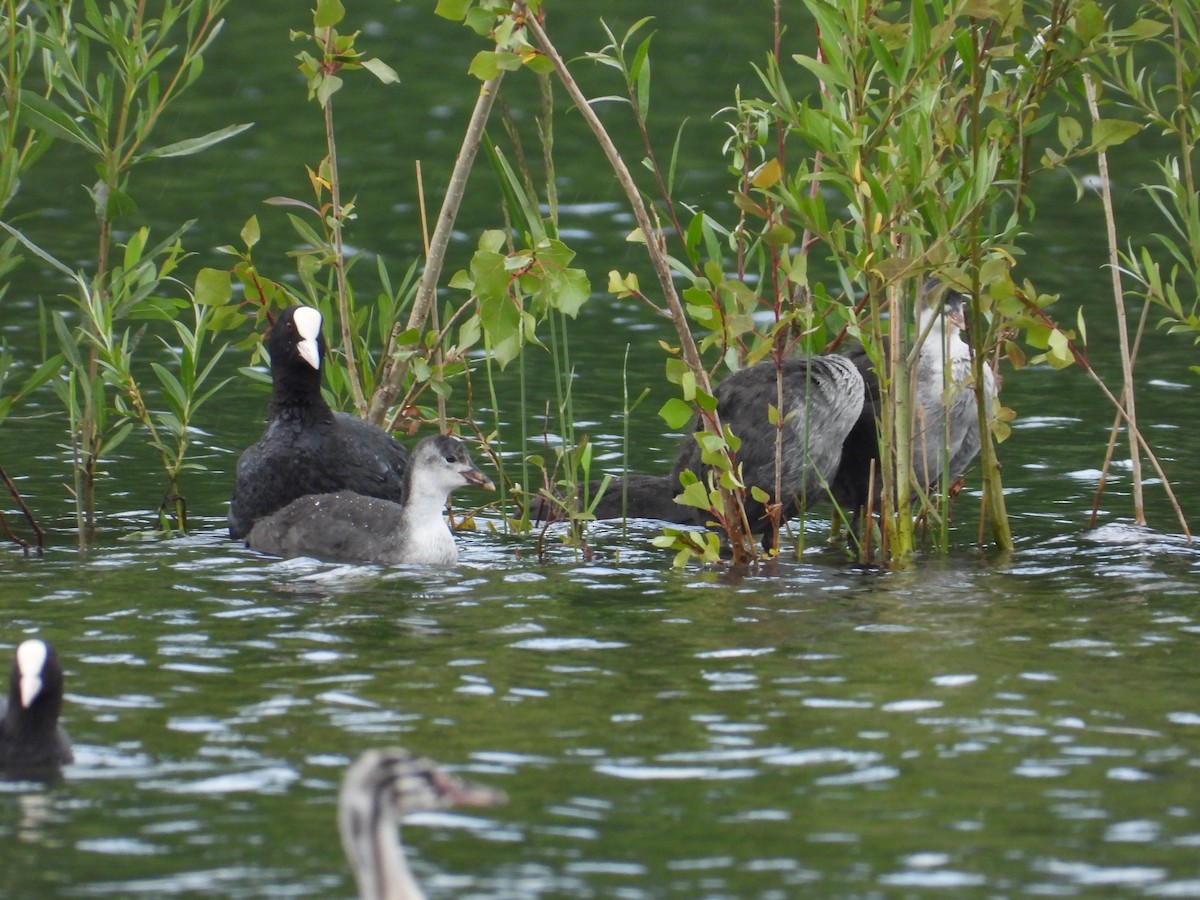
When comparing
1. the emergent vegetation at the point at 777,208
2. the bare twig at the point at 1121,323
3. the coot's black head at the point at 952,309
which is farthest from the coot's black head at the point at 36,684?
the bare twig at the point at 1121,323

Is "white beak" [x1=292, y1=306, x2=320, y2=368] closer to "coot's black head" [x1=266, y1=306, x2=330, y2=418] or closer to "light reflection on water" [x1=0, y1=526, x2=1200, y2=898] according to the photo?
"coot's black head" [x1=266, y1=306, x2=330, y2=418]

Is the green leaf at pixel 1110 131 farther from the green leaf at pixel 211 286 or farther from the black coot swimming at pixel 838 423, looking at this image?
the green leaf at pixel 211 286

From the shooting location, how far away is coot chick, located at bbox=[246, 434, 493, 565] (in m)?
9.63

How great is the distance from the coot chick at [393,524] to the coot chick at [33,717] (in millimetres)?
3354

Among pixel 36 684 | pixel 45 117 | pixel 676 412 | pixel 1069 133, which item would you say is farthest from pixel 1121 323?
pixel 36 684

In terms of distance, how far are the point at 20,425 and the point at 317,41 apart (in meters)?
4.18

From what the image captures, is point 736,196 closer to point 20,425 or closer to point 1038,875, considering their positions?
point 1038,875

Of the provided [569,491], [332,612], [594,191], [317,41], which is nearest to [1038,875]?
[332,612]

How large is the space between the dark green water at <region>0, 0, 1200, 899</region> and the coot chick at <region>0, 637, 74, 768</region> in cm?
12

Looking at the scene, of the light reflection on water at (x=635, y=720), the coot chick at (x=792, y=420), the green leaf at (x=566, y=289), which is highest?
the green leaf at (x=566, y=289)

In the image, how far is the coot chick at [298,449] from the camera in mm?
10469

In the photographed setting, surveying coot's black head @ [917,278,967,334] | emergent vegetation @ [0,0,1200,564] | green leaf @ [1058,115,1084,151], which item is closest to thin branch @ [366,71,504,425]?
emergent vegetation @ [0,0,1200,564]

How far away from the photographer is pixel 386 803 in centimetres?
471

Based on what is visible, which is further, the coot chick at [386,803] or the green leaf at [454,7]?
the green leaf at [454,7]
